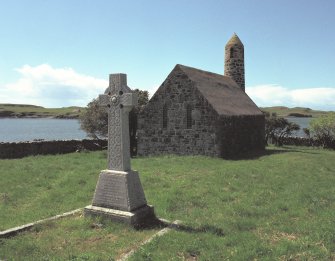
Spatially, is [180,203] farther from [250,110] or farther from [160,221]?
[250,110]

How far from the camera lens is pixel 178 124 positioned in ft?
70.5

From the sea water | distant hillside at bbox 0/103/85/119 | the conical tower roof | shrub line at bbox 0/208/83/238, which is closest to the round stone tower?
the conical tower roof

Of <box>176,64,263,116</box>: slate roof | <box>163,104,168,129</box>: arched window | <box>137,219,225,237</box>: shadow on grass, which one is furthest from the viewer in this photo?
<box>163,104,168,129</box>: arched window

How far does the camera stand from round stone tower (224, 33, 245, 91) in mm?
31139

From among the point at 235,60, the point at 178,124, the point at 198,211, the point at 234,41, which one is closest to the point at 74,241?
the point at 198,211

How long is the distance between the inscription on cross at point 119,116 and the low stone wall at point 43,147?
588 inches

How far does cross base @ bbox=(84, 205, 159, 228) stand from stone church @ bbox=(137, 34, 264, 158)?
473 inches

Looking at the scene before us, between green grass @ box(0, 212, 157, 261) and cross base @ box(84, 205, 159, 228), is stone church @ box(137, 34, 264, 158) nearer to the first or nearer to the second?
cross base @ box(84, 205, 159, 228)

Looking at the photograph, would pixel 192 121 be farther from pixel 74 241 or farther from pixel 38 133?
pixel 38 133

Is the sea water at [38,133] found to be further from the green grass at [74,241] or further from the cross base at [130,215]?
the green grass at [74,241]

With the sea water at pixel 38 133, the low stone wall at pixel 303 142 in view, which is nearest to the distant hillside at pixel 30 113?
the sea water at pixel 38 133

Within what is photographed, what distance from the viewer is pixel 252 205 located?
1008cm

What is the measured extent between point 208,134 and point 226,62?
13210 millimetres

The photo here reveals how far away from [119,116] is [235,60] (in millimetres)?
24491
